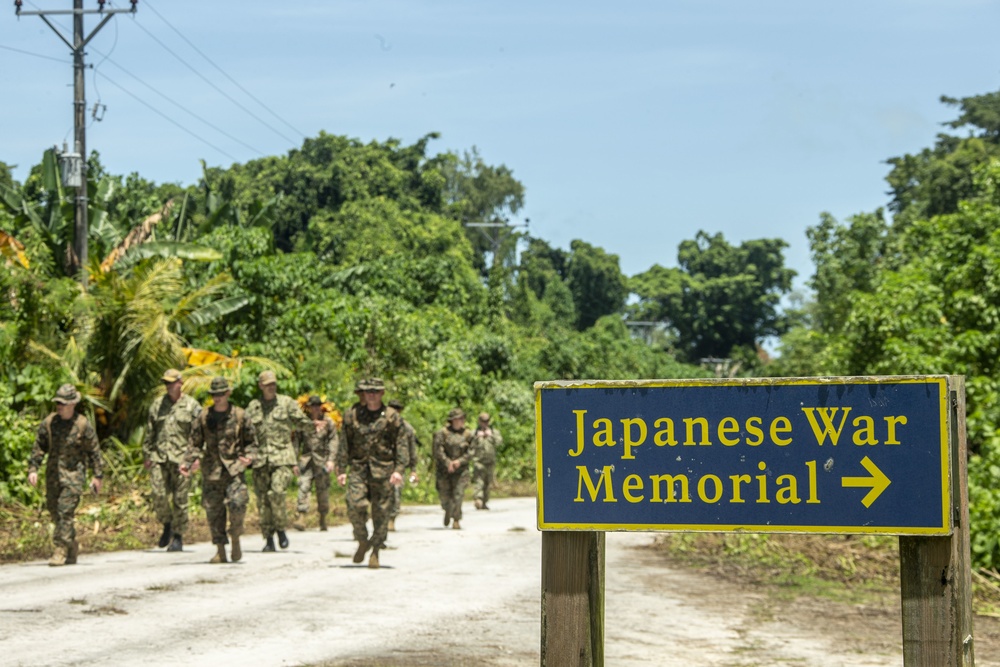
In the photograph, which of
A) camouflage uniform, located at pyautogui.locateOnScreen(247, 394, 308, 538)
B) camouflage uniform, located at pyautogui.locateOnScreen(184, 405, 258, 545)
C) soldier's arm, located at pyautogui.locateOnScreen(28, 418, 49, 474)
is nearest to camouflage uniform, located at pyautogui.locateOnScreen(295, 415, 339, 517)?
camouflage uniform, located at pyautogui.locateOnScreen(247, 394, 308, 538)

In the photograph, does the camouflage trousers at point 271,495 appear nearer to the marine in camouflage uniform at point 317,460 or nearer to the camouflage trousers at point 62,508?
the camouflage trousers at point 62,508

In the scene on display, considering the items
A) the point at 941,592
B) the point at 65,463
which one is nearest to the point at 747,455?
the point at 941,592

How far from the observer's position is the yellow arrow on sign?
4797mm

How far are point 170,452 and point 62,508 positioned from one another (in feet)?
6.50

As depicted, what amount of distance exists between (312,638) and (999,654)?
16.4ft

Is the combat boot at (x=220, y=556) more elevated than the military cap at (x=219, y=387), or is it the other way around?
the military cap at (x=219, y=387)

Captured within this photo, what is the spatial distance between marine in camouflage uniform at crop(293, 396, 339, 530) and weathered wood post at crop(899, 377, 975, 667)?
15.6 m

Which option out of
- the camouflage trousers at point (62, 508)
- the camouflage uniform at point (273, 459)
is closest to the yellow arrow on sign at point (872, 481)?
the camouflage trousers at point (62, 508)

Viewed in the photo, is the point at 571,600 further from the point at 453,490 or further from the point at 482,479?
the point at 482,479

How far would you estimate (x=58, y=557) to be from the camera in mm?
14430

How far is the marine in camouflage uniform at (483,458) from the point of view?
25.9 metres

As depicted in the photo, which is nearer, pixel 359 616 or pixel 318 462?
pixel 359 616

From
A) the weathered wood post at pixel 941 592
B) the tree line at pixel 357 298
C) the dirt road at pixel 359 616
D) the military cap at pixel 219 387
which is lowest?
the dirt road at pixel 359 616

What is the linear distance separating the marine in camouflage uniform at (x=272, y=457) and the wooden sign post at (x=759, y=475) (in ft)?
36.5
